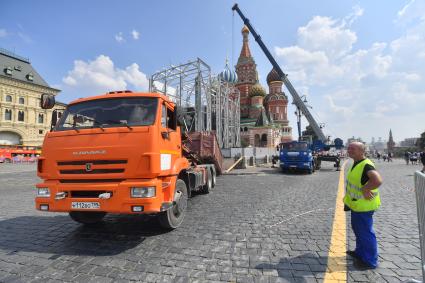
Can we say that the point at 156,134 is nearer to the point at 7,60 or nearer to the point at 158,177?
the point at 158,177

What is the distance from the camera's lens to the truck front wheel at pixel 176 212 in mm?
4492

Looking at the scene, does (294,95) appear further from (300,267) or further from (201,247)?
(300,267)

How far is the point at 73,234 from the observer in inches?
181

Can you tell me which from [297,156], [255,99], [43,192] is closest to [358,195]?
[43,192]

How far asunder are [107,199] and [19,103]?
178ft

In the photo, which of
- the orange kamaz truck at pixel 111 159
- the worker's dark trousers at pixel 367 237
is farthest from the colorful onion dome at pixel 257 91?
the worker's dark trousers at pixel 367 237

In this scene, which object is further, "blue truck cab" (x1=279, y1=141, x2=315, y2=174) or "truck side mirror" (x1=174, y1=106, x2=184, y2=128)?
"blue truck cab" (x1=279, y1=141, x2=315, y2=174)

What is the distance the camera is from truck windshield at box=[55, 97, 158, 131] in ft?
13.6

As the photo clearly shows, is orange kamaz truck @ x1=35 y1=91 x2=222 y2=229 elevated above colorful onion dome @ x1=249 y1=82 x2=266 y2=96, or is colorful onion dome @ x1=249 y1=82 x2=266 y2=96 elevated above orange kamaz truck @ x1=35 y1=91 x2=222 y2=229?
colorful onion dome @ x1=249 y1=82 x2=266 y2=96

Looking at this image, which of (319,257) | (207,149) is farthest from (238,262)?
(207,149)

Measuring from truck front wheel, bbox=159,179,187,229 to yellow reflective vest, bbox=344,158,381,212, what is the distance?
9.23ft

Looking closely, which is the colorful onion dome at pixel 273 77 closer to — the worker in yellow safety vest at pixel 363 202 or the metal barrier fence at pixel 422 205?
the worker in yellow safety vest at pixel 363 202

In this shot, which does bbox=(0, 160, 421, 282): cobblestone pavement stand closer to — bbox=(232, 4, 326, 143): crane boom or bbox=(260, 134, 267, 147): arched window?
bbox=(232, 4, 326, 143): crane boom

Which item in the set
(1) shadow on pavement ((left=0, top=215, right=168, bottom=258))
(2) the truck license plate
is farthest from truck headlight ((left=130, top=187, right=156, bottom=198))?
(1) shadow on pavement ((left=0, top=215, right=168, bottom=258))
